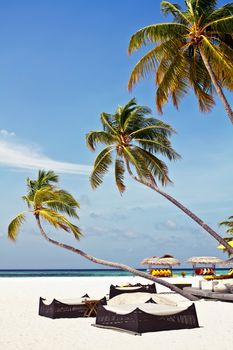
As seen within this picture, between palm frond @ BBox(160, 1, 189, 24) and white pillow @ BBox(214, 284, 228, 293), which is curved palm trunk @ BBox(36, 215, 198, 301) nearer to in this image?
white pillow @ BBox(214, 284, 228, 293)

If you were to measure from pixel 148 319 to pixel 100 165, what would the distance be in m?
11.4

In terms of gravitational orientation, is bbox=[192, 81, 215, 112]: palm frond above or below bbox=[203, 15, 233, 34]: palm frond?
below

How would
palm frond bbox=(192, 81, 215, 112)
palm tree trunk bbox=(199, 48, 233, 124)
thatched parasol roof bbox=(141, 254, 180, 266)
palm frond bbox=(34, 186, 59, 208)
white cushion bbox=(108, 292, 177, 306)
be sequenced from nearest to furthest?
white cushion bbox=(108, 292, 177, 306)
palm tree trunk bbox=(199, 48, 233, 124)
palm frond bbox=(192, 81, 215, 112)
palm frond bbox=(34, 186, 59, 208)
thatched parasol roof bbox=(141, 254, 180, 266)

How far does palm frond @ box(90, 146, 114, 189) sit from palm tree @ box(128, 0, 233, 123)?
485 centimetres

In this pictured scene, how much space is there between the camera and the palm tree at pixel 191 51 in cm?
1568

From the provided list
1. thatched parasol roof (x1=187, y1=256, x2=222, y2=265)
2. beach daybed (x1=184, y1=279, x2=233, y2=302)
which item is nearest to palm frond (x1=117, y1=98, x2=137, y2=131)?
beach daybed (x1=184, y1=279, x2=233, y2=302)

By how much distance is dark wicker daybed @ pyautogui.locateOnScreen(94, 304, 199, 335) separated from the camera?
37.4ft

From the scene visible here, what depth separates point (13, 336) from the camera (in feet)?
36.9

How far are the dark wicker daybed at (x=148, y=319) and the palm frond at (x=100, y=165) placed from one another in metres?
10.1

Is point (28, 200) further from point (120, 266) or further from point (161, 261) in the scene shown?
point (161, 261)

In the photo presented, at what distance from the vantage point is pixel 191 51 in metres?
17.7

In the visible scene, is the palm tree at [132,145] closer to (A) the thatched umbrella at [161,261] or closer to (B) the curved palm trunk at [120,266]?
(B) the curved palm trunk at [120,266]

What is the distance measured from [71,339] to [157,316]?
2217mm

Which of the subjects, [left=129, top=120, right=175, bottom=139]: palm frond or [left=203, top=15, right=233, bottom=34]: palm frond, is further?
[left=129, top=120, right=175, bottom=139]: palm frond
